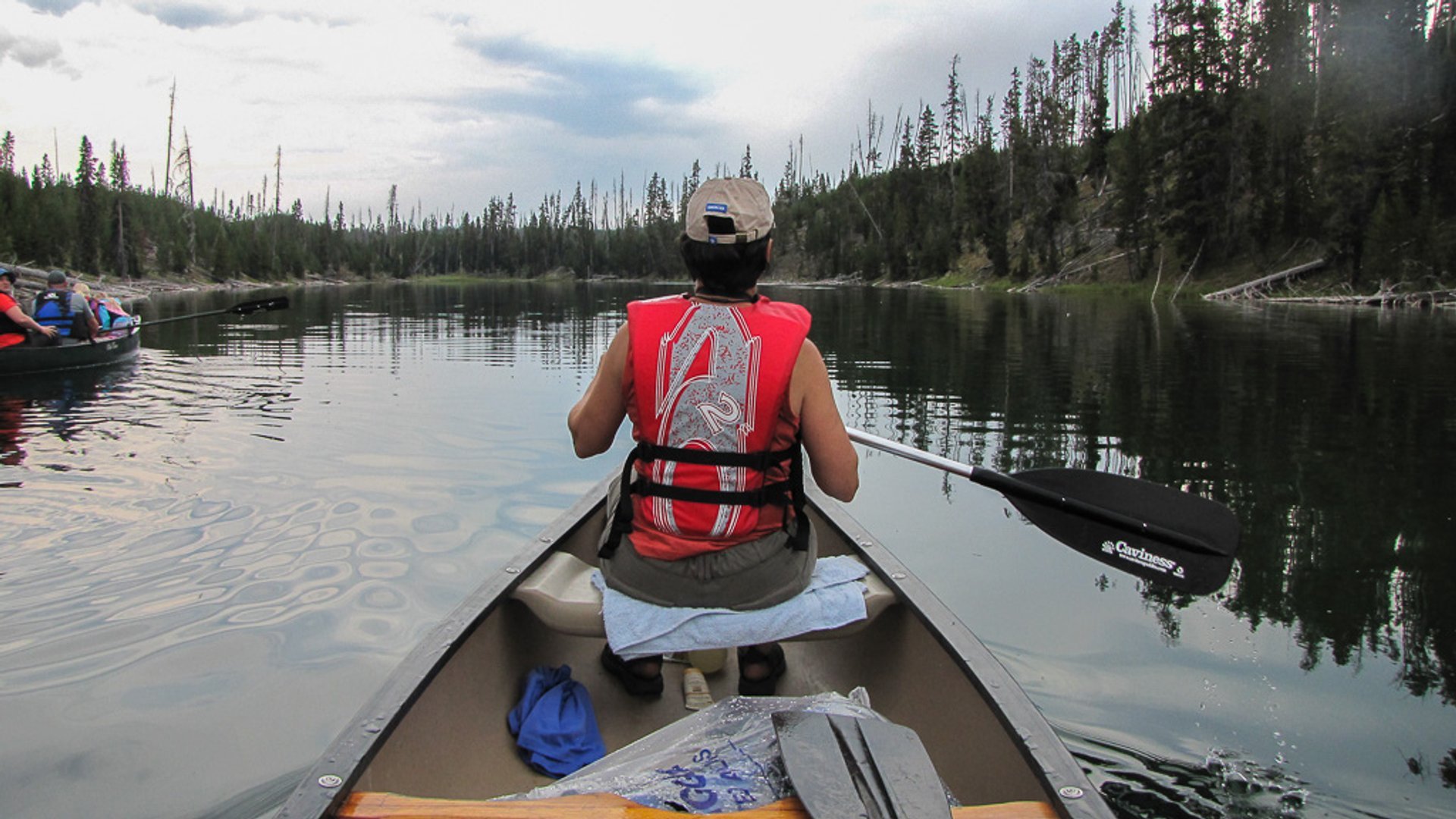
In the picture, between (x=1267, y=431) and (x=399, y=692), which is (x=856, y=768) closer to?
(x=399, y=692)

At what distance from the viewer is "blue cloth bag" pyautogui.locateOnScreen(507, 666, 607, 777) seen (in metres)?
3.16

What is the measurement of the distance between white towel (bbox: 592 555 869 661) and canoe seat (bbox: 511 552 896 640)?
65mm

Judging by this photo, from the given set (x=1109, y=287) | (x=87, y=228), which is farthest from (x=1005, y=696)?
(x=87, y=228)

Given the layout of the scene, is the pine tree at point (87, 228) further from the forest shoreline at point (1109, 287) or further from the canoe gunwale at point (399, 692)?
the canoe gunwale at point (399, 692)

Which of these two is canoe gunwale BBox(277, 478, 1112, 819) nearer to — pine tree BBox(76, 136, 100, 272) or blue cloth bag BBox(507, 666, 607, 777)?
blue cloth bag BBox(507, 666, 607, 777)

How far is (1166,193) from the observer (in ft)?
154

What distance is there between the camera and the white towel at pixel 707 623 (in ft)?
10.1

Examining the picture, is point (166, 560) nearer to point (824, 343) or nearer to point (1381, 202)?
point (824, 343)

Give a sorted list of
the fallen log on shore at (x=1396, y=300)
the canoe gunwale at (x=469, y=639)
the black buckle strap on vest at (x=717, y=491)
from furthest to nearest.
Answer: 1. the fallen log on shore at (x=1396, y=300)
2. the black buckle strap on vest at (x=717, y=491)
3. the canoe gunwale at (x=469, y=639)

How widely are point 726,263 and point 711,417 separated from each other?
459mm

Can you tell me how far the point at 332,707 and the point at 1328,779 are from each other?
426 centimetres

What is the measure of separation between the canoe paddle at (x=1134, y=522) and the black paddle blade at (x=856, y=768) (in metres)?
1.56

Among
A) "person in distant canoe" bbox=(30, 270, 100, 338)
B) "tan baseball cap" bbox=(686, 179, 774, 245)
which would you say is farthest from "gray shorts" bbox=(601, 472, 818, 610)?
"person in distant canoe" bbox=(30, 270, 100, 338)

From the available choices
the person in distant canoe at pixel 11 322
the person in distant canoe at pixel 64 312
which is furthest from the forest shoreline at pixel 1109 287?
the person in distant canoe at pixel 11 322
